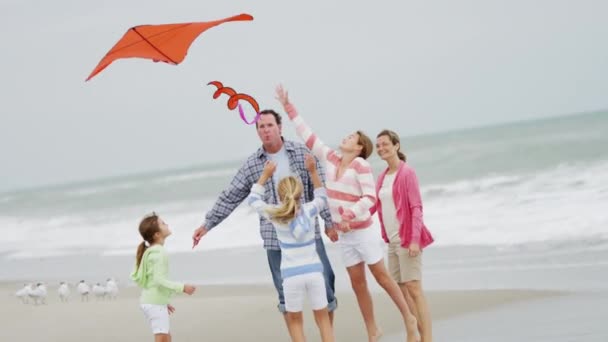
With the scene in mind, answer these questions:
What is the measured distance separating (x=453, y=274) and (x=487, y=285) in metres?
0.88

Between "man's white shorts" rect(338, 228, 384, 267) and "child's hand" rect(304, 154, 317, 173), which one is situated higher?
"child's hand" rect(304, 154, 317, 173)

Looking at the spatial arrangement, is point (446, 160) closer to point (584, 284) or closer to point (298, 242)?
point (584, 284)

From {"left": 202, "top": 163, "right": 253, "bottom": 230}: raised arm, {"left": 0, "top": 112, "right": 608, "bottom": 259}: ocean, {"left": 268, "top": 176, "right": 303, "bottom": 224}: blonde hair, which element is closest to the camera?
{"left": 268, "top": 176, "right": 303, "bottom": 224}: blonde hair

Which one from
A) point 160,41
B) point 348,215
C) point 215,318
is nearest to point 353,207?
point 348,215

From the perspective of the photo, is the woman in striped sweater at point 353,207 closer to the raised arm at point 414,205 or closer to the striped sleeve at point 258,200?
the raised arm at point 414,205

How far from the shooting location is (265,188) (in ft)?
19.3

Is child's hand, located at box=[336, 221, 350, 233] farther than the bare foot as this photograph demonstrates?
No

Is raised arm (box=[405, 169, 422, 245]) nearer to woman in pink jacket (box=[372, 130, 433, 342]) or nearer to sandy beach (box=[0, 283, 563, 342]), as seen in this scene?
woman in pink jacket (box=[372, 130, 433, 342])

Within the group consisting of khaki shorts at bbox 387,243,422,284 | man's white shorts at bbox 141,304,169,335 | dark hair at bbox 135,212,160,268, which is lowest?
man's white shorts at bbox 141,304,169,335

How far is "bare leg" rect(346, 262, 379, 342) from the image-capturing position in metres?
5.77

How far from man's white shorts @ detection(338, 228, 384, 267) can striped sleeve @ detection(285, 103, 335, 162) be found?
48cm

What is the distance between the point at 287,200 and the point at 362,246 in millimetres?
652

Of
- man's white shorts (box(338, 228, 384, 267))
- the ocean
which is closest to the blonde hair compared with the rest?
man's white shorts (box(338, 228, 384, 267))

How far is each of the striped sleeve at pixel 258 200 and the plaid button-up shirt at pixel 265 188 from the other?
0.22 meters
